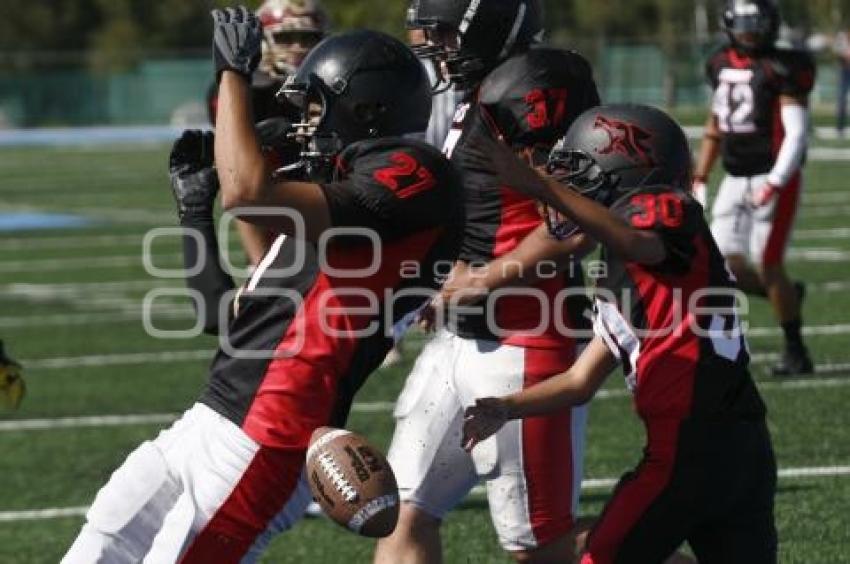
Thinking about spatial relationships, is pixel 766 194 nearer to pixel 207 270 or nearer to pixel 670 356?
pixel 670 356

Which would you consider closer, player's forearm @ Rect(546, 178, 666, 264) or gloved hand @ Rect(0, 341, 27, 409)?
player's forearm @ Rect(546, 178, 666, 264)

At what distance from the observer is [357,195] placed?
179 inches

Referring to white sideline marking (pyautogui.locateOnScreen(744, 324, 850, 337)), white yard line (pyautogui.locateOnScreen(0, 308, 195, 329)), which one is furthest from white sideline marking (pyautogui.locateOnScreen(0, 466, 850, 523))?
white yard line (pyautogui.locateOnScreen(0, 308, 195, 329))

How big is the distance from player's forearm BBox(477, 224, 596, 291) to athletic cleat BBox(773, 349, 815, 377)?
197 inches

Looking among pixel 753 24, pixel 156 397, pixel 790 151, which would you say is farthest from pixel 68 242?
pixel 790 151

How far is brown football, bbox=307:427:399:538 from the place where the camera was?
443cm

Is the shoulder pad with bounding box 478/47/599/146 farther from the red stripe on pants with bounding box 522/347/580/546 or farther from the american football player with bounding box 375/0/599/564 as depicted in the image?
the red stripe on pants with bounding box 522/347/580/546

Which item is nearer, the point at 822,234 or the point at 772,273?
the point at 772,273

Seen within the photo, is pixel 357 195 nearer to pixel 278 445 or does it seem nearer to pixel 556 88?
pixel 278 445

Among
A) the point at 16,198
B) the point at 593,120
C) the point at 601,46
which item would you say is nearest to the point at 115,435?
the point at 593,120

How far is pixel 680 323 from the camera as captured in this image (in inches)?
191

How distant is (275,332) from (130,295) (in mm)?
10869

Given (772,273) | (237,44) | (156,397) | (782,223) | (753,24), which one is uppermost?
(237,44)

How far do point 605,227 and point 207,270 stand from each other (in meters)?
0.93
